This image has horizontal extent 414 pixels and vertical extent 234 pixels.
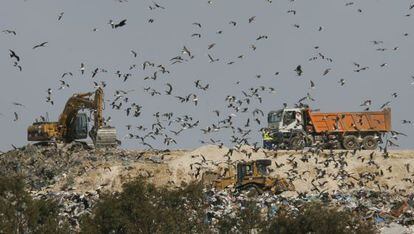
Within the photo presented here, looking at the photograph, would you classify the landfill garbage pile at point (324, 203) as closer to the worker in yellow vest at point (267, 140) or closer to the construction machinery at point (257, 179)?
the construction machinery at point (257, 179)

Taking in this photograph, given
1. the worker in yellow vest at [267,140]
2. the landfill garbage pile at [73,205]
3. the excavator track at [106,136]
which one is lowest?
the landfill garbage pile at [73,205]

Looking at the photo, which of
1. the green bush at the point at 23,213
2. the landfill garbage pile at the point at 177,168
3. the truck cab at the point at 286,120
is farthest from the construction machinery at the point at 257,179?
the green bush at the point at 23,213

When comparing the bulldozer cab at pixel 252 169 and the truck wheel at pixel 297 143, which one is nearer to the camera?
the bulldozer cab at pixel 252 169

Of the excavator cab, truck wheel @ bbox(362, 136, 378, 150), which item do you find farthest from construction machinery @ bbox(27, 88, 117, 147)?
truck wheel @ bbox(362, 136, 378, 150)

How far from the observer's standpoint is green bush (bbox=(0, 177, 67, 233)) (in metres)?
28.1

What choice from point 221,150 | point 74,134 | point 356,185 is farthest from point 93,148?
point 356,185

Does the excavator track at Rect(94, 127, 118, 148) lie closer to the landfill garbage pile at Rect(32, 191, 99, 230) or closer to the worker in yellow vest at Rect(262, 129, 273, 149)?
the landfill garbage pile at Rect(32, 191, 99, 230)

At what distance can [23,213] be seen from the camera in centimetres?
2936

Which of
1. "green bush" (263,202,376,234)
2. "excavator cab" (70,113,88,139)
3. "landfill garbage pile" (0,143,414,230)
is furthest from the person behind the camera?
"excavator cab" (70,113,88,139)

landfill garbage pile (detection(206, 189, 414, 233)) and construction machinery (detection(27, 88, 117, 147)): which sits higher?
construction machinery (detection(27, 88, 117, 147))

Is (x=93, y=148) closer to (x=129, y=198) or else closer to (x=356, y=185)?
(x=356, y=185)

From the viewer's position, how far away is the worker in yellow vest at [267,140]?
51375 millimetres

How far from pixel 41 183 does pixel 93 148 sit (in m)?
3.96

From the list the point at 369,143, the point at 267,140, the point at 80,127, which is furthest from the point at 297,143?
the point at 80,127
